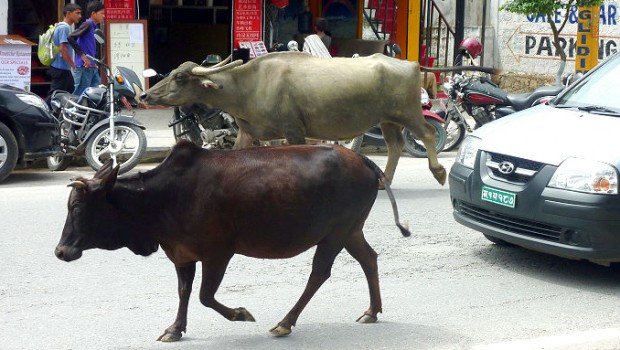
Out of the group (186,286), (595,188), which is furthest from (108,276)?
(595,188)

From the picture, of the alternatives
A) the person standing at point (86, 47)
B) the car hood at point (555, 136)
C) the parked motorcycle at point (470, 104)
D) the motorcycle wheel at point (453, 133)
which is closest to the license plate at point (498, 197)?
the car hood at point (555, 136)

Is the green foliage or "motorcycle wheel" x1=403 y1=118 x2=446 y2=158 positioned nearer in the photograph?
"motorcycle wheel" x1=403 y1=118 x2=446 y2=158

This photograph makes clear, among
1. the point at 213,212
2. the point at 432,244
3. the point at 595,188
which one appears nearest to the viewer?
the point at 213,212

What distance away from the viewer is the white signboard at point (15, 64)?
1400 centimetres

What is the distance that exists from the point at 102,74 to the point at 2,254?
8463 mm

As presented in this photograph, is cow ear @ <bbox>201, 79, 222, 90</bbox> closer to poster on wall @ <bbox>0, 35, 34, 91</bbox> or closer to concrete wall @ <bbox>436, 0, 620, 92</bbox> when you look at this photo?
poster on wall @ <bbox>0, 35, 34, 91</bbox>

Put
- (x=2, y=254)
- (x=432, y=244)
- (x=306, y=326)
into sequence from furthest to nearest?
(x=432, y=244) < (x=2, y=254) < (x=306, y=326)

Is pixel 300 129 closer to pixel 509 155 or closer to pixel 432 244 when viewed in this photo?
pixel 432 244

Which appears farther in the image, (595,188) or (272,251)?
(595,188)

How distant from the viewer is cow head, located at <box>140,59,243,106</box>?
30.0 feet

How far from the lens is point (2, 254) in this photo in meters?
7.73

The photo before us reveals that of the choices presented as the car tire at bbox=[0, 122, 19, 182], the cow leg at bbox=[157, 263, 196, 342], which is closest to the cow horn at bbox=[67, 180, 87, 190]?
the cow leg at bbox=[157, 263, 196, 342]

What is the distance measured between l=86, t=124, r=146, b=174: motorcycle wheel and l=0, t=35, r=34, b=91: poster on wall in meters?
2.99

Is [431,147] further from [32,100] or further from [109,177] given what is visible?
[109,177]
